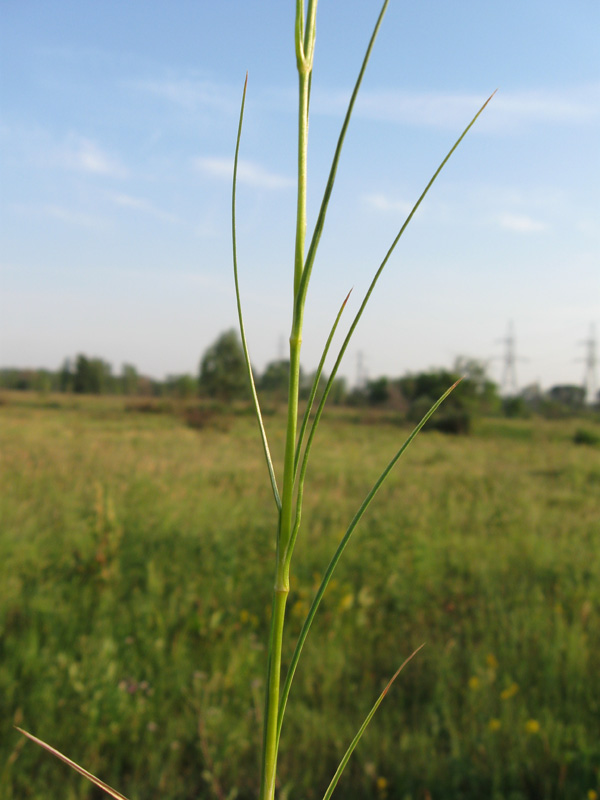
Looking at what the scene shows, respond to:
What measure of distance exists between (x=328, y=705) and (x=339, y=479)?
4.98 meters

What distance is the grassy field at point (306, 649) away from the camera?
72.2 inches

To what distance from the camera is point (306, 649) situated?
256cm

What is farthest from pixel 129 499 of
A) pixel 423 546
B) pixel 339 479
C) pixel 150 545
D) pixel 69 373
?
pixel 69 373

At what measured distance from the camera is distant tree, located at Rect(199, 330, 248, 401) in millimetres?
23672

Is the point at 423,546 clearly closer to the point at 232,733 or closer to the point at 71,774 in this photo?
the point at 232,733

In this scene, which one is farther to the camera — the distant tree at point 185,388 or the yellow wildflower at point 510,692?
the distant tree at point 185,388

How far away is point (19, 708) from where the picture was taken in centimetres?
200

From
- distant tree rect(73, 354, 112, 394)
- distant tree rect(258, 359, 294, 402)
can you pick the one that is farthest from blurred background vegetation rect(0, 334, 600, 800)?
distant tree rect(73, 354, 112, 394)

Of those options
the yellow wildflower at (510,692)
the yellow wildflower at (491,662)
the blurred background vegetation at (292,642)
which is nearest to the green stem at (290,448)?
the blurred background vegetation at (292,642)

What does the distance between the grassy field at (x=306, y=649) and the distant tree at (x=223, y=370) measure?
1847 cm

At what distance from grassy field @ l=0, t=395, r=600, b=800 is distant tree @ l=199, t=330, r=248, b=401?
727 inches

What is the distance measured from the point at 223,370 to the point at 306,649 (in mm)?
21812

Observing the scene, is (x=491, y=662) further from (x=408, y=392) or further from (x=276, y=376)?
(x=408, y=392)

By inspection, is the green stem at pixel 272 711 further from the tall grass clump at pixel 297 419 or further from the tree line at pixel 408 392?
the tree line at pixel 408 392
